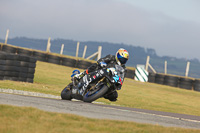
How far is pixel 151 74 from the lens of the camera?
34062 mm

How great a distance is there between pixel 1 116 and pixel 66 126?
3.46ft

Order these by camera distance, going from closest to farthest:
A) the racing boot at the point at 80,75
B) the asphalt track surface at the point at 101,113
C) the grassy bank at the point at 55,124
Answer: the grassy bank at the point at 55,124 → the asphalt track surface at the point at 101,113 → the racing boot at the point at 80,75

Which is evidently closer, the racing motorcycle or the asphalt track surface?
the asphalt track surface

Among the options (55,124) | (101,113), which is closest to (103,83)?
(101,113)

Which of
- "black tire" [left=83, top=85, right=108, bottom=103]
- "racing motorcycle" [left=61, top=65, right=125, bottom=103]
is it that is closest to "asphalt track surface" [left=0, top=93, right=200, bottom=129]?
"black tire" [left=83, top=85, right=108, bottom=103]

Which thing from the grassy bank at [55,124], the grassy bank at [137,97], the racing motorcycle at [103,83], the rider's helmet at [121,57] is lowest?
the grassy bank at [55,124]

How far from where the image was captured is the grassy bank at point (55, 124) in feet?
17.6

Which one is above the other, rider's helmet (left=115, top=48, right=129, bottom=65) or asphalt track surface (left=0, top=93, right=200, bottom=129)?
rider's helmet (left=115, top=48, right=129, bottom=65)

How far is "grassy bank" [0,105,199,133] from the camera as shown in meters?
5.37

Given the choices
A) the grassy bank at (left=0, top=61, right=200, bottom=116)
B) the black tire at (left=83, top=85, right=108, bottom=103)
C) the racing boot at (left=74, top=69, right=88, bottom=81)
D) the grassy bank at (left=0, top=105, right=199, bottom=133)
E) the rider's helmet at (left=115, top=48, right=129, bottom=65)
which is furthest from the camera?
the grassy bank at (left=0, top=61, right=200, bottom=116)

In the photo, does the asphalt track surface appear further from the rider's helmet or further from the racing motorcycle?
the rider's helmet

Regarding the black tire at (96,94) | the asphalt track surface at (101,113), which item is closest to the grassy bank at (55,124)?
A: the asphalt track surface at (101,113)

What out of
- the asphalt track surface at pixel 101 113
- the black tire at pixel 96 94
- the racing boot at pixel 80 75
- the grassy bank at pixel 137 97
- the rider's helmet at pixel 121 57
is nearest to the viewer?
the asphalt track surface at pixel 101 113

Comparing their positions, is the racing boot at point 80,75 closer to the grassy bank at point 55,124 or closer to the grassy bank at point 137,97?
the grassy bank at point 137,97
